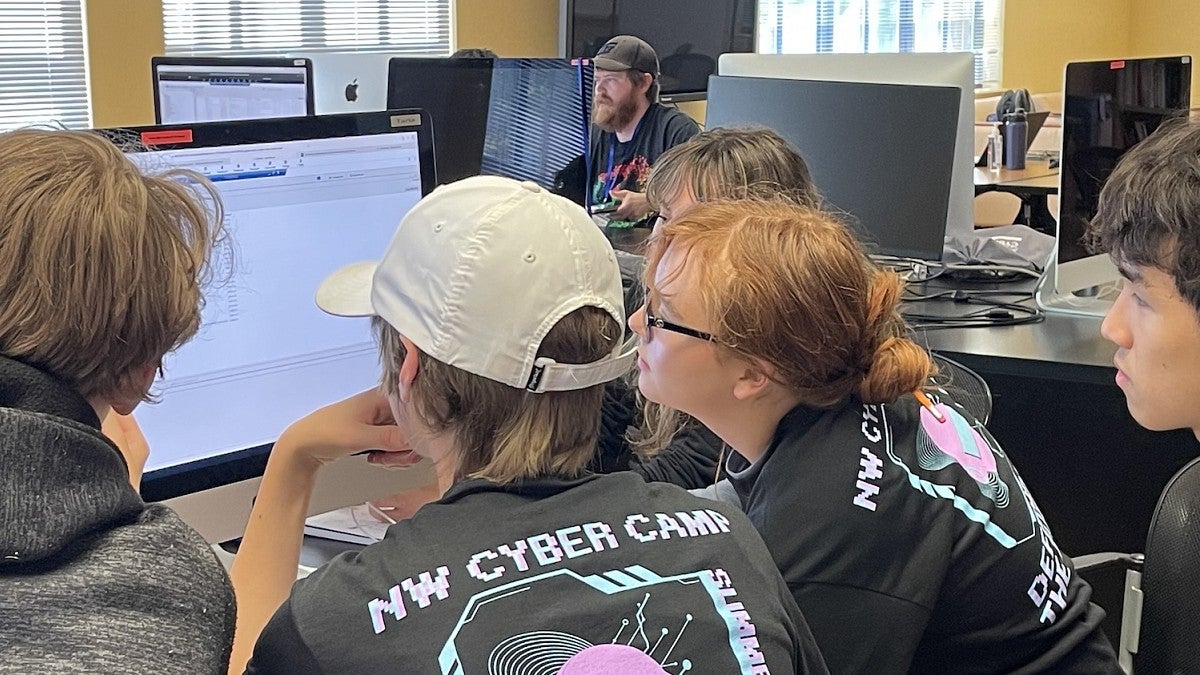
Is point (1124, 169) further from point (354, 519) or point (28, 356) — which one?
point (28, 356)

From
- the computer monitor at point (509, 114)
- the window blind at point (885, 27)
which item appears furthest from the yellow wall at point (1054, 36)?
the computer monitor at point (509, 114)

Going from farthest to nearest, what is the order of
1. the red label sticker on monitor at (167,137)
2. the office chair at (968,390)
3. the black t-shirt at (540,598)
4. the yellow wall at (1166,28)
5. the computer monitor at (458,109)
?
1. the yellow wall at (1166,28)
2. the computer monitor at (458,109)
3. the office chair at (968,390)
4. the red label sticker on monitor at (167,137)
5. the black t-shirt at (540,598)

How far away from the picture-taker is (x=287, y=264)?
1.20 meters

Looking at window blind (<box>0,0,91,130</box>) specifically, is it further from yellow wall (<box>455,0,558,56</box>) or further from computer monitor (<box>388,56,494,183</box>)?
computer monitor (<box>388,56,494,183</box>)

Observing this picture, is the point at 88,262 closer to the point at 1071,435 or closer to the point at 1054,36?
the point at 1071,435

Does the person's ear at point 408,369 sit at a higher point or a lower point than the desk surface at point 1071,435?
higher

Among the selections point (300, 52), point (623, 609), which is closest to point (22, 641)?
point (623, 609)

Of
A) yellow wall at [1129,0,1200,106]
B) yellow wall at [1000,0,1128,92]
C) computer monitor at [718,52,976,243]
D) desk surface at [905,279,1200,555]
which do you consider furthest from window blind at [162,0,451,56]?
yellow wall at [1129,0,1200,106]

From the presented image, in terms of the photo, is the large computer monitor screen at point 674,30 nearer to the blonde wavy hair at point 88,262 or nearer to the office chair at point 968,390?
the office chair at point 968,390

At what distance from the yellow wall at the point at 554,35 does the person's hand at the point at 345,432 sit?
3122 mm

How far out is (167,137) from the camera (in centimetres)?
110

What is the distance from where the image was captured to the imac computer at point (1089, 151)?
86.7 inches

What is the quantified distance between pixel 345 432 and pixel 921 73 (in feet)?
5.76

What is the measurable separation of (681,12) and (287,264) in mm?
4374
